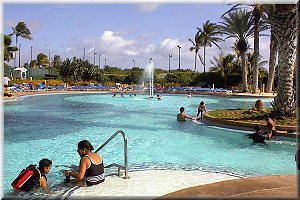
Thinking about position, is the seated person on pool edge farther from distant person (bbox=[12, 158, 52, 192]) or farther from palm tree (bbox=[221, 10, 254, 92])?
palm tree (bbox=[221, 10, 254, 92])

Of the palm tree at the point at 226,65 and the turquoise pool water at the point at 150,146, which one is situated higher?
the palm tree at the point at 226,65

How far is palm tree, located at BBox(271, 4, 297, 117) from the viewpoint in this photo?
11266 mm

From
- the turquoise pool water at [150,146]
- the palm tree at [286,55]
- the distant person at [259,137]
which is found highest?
the palm tree at [286,55]

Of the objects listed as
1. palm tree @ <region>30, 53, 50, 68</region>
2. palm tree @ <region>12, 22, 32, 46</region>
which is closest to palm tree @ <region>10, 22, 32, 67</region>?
palm tree @ <region>12, 22, 32, 46</region>

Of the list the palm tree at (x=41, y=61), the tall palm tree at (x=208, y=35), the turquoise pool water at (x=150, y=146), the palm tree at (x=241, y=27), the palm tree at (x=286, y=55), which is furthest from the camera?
the palm tree at (x=41, y=61)

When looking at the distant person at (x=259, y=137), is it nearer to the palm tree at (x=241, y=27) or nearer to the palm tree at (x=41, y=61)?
the palm tree at (x=241, y=27)

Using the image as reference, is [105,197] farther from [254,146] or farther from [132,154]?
[254,146]

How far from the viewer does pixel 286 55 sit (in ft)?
37.3

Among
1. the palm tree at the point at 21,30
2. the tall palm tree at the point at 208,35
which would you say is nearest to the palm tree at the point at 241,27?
the tall palm tree at the point at 208,35

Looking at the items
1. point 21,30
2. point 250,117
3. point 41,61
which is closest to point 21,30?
point 21,30

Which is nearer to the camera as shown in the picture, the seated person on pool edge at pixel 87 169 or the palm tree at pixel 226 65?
the seated person on pool edge at pixel 87 169

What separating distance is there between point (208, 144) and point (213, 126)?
271 cm

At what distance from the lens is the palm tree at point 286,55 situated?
37.0 ft

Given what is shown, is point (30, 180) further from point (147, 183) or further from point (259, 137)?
point (259, 137)
